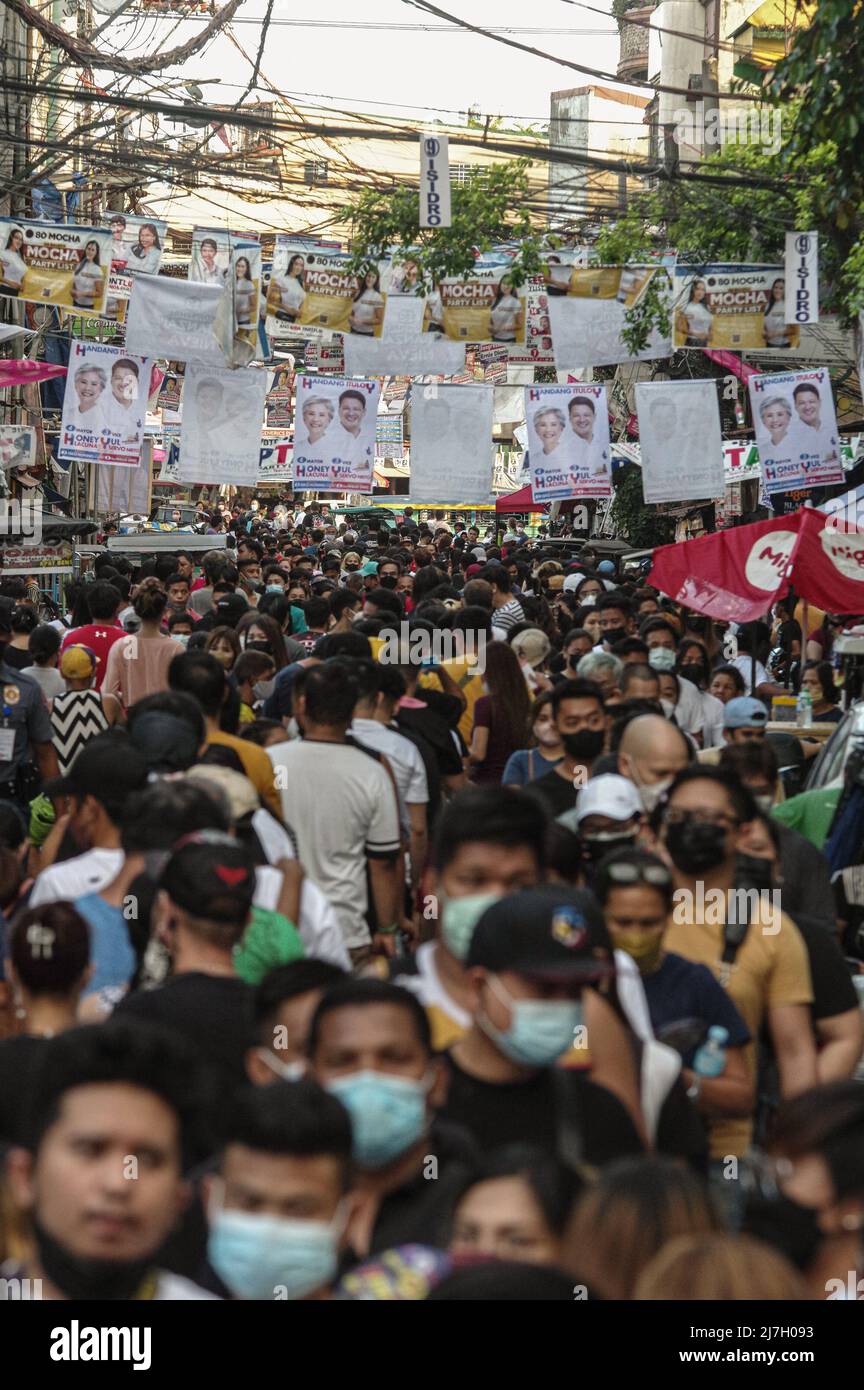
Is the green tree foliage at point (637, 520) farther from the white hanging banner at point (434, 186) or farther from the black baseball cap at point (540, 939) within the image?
the black baseball cap at point (540, 939)

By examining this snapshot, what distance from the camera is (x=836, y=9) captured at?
8469 mm

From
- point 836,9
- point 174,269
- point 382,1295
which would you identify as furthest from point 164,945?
point 174,269

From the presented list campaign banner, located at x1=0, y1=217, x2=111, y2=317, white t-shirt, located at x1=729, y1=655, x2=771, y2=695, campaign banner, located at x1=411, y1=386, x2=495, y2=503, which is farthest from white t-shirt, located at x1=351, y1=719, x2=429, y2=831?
campaign banner, located at x1=411, y1=386, x2=495, y2=503

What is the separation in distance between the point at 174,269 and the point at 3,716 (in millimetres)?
37264

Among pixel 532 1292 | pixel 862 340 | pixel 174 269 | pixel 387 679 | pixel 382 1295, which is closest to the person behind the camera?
pixel 532 1292

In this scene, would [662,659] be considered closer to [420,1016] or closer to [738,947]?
[738,947]

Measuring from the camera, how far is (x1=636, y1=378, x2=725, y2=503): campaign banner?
17.7m

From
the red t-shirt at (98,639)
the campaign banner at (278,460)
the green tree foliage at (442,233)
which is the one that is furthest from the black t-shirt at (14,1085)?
the campaign banner at (278,460)

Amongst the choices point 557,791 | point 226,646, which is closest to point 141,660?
point 226,646

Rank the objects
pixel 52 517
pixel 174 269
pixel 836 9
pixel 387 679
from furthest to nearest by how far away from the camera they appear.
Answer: pixel 174 269 → pixel 52 517 → pixel 836 9 → pixel 387 679

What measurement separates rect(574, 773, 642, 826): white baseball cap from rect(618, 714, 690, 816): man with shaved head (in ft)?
1.73

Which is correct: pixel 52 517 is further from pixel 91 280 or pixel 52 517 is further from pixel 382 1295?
pixel 382 1295

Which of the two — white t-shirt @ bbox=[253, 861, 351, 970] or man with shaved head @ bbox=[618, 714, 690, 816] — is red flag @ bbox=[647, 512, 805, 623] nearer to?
man with shaved head @ bbox=[618, 714, 690, 816]

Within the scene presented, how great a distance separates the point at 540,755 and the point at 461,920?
355 cm
